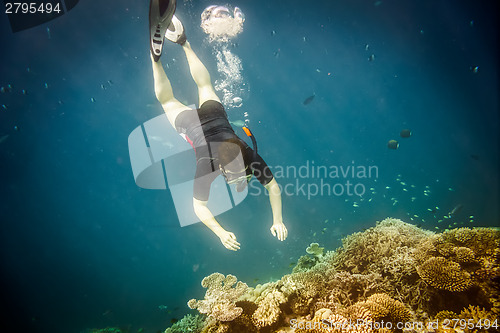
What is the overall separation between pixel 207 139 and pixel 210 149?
0.35 m

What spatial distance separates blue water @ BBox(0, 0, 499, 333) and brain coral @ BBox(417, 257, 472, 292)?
9628 mm

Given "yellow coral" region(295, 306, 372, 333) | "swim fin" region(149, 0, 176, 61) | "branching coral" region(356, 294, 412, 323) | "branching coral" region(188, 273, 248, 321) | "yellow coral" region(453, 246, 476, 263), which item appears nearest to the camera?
"yellow coral" region(295, 306, 372, 333)

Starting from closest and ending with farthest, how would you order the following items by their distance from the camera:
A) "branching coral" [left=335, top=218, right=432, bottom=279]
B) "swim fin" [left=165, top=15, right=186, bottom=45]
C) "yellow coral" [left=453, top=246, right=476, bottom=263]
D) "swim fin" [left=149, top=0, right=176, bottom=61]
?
"yellow coral" [left=453, top=246, right=476, bottom=263] < "branching coral" [left=335, top=218, right=432, bottom=279] < "swim fin" [left=149, top=0, right=176, bottom=61] < "swim fin" [left=165, top=15, right=186, bottom=45]

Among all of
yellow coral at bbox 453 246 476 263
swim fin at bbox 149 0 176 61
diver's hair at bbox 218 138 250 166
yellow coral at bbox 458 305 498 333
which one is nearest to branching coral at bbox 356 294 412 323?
yellow coral at bbox 458 305 498 333

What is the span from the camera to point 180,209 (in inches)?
1734

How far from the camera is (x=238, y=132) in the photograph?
23.8 m

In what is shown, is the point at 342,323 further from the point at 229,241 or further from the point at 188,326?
the point at 188,326

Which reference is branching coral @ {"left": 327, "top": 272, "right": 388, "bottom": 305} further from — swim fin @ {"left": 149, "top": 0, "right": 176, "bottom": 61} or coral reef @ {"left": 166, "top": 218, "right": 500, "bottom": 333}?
swim fin @ {"left": 149, "top": 0, "right": 176, "bottom": 61}

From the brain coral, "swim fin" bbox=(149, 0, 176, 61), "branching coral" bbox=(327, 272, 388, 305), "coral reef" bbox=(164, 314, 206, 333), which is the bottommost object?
"coral reef" bbox=(164, 314, 206, 333)

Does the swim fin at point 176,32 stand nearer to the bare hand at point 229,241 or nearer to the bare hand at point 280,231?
the bare hand at point 229,241

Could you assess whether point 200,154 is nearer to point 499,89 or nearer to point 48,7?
point 48,7

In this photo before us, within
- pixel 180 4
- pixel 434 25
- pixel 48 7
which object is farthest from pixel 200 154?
pixel 434 25

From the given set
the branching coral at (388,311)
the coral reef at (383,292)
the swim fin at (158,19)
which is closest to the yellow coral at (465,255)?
the coral reef at (383,292)

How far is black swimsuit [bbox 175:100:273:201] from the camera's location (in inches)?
148
